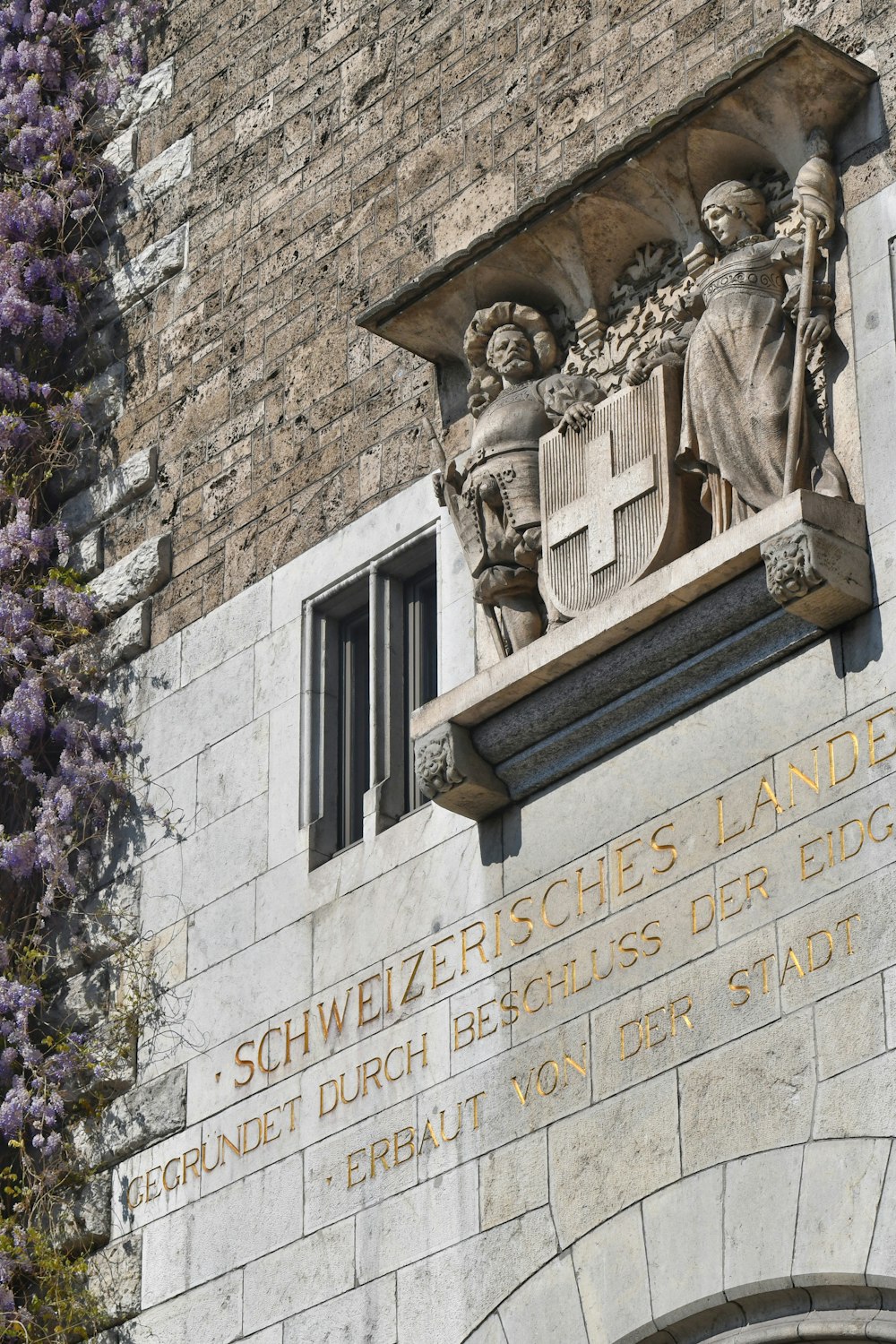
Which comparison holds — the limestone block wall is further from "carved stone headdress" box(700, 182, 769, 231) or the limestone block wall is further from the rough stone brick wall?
the rough stone brick wall

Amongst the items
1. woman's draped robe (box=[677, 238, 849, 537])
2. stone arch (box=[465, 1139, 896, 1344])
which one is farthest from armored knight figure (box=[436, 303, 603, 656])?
stone arch (box=[465, 1139, 896, 1344])

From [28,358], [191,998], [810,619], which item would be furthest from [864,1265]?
[28,358]

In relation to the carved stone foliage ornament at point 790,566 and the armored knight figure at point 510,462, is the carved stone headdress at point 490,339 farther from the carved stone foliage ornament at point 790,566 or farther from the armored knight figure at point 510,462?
the carved stone foliage ornament at point 790,566

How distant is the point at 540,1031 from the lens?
9.69m

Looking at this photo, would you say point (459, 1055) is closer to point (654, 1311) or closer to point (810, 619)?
point (654, 1311)

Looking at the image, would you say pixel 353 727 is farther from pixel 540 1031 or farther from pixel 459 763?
pixel 540 1031

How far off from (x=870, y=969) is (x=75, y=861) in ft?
15.0

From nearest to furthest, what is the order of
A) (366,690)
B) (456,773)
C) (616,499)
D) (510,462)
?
(616,499) < (456,773) < (510,462) < (366,690)

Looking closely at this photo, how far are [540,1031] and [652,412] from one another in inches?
83.9

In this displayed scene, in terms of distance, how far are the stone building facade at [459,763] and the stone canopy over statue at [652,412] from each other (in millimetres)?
138

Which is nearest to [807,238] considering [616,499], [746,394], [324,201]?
[746,394]

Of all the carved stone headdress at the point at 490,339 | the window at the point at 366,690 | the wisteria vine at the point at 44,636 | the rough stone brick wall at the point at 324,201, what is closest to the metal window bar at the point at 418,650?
the window at the point at 366,690

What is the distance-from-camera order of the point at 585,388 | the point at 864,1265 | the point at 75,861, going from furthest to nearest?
the point at 75,861
the point at 585,388
the point at 864,1265

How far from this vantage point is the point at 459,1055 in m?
9.97
